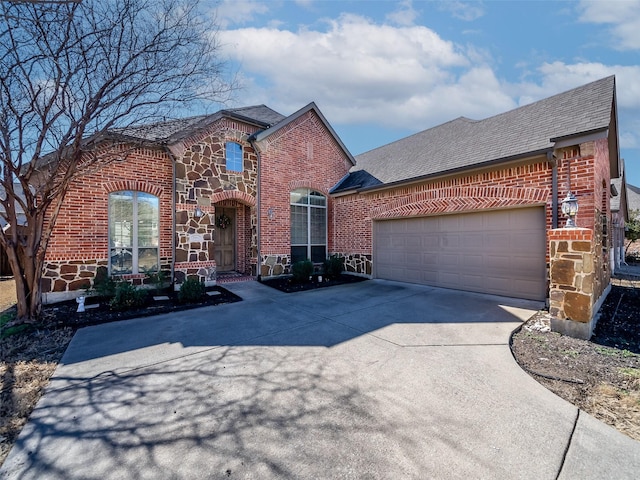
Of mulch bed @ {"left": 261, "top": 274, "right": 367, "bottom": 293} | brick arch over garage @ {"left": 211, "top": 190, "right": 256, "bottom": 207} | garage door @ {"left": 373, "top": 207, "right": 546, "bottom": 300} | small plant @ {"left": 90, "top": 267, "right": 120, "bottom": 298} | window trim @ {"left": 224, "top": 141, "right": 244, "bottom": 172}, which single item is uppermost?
window trim @ {"left": 224, "top": 141, "right": 244, "bottom": 172}

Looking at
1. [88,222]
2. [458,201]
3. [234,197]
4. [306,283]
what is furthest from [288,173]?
[88,222]

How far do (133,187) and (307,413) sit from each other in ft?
25.5

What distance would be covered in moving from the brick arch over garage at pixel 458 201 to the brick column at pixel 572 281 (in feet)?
6.11

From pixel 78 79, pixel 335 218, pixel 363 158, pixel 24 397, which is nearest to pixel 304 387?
pixel 24 397

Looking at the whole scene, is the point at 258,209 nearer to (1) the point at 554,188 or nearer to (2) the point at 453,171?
(2) the point at 453,171

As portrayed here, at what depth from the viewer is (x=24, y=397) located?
3057 mm

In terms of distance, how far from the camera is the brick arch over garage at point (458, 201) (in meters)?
6.50

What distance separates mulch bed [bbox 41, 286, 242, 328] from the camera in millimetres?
5564

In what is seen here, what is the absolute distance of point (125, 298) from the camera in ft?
21.0

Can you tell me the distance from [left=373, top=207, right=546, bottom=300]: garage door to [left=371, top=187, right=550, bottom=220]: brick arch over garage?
0.26 meters

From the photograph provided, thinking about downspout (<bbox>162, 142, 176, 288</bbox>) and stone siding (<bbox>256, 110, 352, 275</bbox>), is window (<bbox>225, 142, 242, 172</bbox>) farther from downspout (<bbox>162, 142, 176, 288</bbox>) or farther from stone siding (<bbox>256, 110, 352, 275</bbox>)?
downspout (<bbox>162, 142, 176, 288</bbox>)

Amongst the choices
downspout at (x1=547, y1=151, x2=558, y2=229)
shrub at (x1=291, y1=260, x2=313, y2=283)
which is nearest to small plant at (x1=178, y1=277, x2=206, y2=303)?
shrub at (x1=291, y1=260, x2=313, y2=283)

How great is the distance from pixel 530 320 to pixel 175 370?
5.98 metres

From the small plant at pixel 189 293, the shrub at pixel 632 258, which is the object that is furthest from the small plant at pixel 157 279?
the shrub at pixel 632 258
